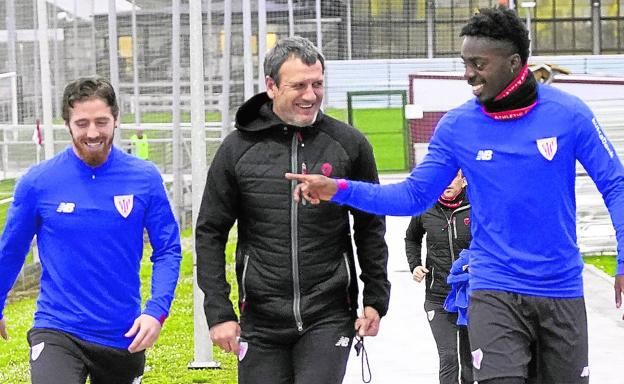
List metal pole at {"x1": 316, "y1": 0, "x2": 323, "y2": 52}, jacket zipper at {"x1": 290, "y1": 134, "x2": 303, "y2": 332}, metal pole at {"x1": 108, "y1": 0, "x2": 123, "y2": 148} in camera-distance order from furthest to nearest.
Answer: metal pole at {"x1": 316, "y1": 0, "x2": 323, "y2": 52} → metal pole at {"x1": 108, "y1": 0, "x2": 123, "y2": 148} → jacket zipper at {"x1": 290, "y1": 134, "x2": 303, "y2": 332}

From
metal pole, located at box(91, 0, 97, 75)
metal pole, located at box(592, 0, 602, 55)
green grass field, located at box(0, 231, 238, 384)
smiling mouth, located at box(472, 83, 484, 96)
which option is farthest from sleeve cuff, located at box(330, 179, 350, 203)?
metal pole, located at box(592, 0, 602, 55)

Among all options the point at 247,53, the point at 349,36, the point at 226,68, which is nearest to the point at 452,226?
the point at 247,53

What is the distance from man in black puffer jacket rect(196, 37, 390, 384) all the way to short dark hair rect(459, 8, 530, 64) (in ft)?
2.17

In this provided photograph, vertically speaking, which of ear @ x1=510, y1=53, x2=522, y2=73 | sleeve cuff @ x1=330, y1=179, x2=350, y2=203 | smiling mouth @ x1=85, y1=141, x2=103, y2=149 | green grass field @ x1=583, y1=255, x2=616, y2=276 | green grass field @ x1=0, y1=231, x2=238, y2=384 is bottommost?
green grass field @ x1=583, y1=255, x2=616, y2=276

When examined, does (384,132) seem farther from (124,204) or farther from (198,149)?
(124,204)

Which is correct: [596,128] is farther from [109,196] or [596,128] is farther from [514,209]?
[109,196]

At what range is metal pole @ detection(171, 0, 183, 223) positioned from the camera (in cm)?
2048

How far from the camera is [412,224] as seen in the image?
996cm

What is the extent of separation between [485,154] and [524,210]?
27cm

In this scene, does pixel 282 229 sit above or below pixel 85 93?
below

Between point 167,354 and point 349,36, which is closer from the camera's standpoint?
point 167,354

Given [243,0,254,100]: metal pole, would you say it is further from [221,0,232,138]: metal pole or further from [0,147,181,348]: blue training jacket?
[0,147,181,348]: blue training jacket

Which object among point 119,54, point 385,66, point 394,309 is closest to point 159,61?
point 119,54

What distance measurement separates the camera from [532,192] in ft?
20.8
